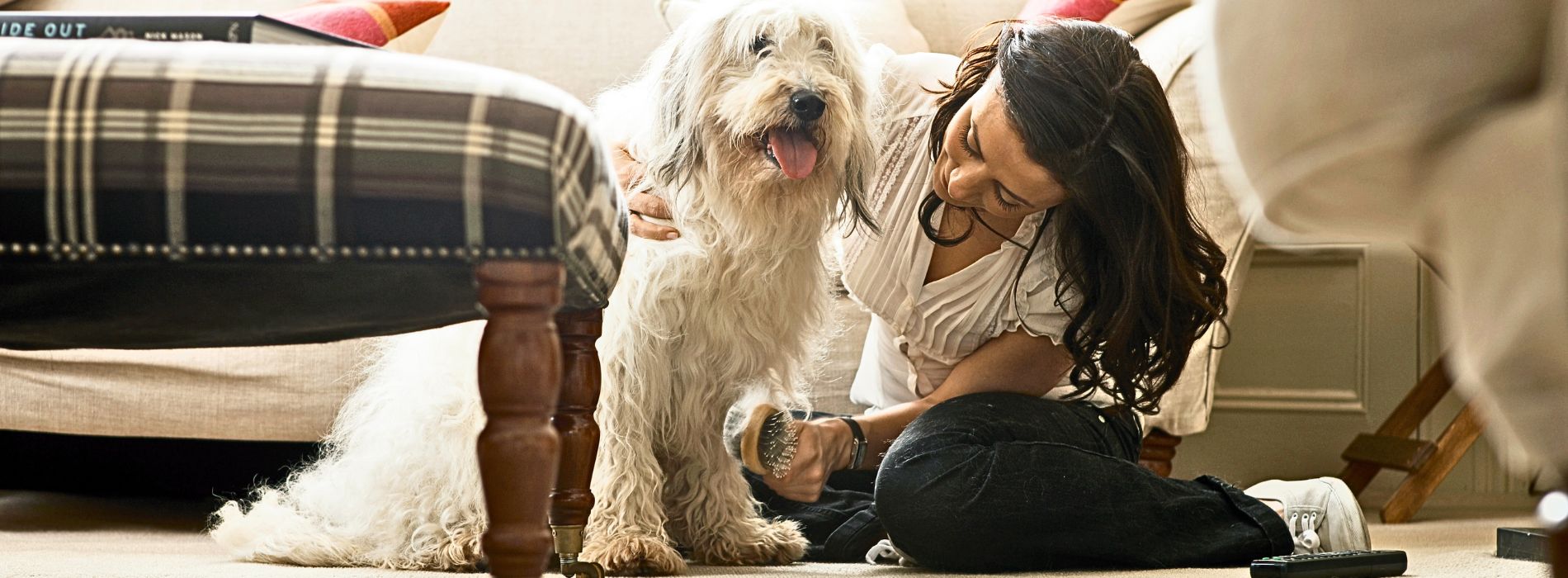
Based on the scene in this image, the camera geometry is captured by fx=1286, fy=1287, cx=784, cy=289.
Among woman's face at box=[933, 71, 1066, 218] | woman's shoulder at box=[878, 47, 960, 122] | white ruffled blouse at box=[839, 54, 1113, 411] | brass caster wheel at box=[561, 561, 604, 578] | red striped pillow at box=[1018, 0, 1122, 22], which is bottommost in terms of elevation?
brass caster wheel at box=[561, 561, 604, 578]

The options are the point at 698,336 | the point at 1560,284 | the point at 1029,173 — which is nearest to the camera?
the point at 1560,284

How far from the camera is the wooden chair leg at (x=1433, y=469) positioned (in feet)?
7.96

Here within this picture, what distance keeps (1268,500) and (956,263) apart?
0.55 m

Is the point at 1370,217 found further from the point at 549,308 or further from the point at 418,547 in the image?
the point at 418,547

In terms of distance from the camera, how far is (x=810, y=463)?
1566mm

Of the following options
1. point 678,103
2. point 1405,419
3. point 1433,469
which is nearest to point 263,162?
point 678,103

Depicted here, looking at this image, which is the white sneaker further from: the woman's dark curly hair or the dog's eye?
the dog's eye

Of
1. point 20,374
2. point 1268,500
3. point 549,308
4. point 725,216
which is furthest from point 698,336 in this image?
point 20,374

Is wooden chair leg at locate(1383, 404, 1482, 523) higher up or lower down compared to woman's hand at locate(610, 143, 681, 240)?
lower down

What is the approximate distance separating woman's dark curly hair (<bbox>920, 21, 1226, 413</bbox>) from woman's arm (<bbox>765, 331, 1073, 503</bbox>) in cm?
5

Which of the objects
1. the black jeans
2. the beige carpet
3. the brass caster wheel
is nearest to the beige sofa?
the beige carpet

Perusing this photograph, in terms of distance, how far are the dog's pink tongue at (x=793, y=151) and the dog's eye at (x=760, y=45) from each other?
0.10m

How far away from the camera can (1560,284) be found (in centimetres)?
38

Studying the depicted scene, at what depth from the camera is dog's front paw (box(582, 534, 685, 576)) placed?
152 cm
